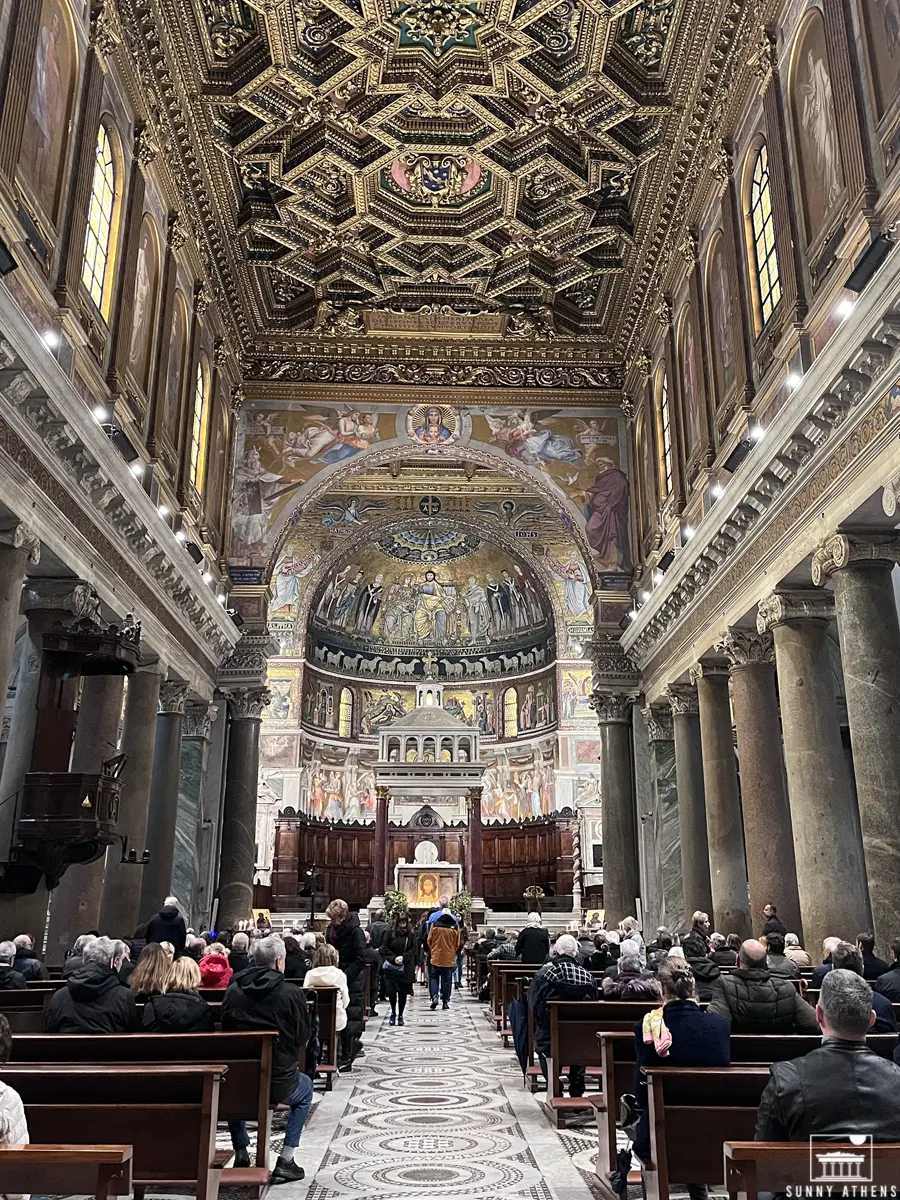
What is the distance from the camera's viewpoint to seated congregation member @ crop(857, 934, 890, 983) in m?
8.73

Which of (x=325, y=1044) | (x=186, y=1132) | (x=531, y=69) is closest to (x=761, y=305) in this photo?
(x=531, y=69)

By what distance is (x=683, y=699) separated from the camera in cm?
1845

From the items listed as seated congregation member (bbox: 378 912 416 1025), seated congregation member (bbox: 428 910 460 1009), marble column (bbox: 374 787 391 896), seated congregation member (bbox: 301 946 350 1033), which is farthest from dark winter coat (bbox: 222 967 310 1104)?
Answer: marble column (bbox: 374 787 391 896)

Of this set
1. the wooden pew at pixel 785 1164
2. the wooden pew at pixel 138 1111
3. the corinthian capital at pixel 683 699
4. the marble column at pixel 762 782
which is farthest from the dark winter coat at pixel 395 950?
the wooden pew at pixel 785 1164

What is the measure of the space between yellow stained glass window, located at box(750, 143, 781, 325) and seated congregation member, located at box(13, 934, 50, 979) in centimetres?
1196

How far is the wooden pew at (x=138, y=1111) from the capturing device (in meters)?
4.47

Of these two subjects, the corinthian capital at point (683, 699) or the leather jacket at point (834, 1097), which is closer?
the leather jacket at point (834, 1097)

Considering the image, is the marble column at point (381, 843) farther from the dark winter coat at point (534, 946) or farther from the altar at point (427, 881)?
the dark winter coat at point (534, 946)

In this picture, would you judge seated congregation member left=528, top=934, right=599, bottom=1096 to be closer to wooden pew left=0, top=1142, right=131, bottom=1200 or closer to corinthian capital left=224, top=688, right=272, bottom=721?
wooden pew left=0, top=1142, right=131, bottom=1200

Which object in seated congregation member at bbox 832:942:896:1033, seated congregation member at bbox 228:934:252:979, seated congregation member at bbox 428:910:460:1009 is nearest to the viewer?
seated congregation member at bbox 832:942:896:1033

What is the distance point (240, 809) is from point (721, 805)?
33.4ft

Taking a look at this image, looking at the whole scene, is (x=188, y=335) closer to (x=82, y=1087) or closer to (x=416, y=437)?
(x=416, y=437)

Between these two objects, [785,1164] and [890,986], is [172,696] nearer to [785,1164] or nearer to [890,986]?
[890,986]

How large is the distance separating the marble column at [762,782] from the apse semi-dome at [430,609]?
21251mm
